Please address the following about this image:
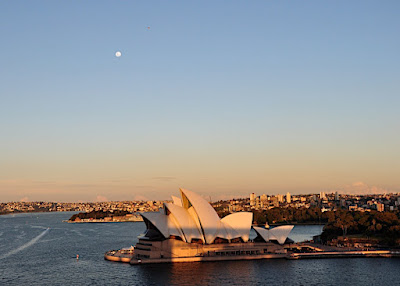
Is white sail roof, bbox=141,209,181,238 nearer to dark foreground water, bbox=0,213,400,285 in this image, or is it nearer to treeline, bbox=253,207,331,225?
dark foreground water, bbox=0,213,400,285

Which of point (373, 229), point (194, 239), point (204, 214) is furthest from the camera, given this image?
point (373, 229)

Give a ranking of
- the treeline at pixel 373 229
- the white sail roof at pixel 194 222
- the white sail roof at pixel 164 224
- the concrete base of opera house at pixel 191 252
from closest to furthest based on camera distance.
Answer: the concrete base of opera house at pixel 191 252
the white sail roof at pixel 164 224
the white sail roof at pixel 194 222
the treeline at pixel 373 229

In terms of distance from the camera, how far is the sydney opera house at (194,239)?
61.2 m

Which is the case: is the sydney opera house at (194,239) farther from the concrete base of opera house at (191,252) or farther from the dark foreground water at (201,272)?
the dark foreground water at (201,272)

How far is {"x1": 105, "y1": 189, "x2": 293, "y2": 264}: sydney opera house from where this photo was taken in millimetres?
61219

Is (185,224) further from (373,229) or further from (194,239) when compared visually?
(373,229)

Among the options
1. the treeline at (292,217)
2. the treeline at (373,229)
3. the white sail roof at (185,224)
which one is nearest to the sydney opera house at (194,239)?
the white sail roof at (185,224)

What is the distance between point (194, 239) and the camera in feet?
206

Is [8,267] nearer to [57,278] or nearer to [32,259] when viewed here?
[32,259]

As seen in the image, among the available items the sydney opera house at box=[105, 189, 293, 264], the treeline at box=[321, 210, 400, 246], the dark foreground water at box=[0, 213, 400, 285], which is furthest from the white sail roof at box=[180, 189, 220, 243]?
the treeline at box=[321, 210, 400, 246]

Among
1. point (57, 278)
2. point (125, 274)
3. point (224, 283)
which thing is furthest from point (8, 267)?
point (224, 283)

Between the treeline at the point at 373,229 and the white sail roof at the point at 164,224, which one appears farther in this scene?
the treeline at the point at 373,229

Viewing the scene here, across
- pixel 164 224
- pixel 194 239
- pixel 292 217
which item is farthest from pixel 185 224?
pixel 292 217

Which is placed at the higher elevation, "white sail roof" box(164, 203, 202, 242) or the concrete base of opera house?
"white sail roof" box(164, 203, 202, 242)
